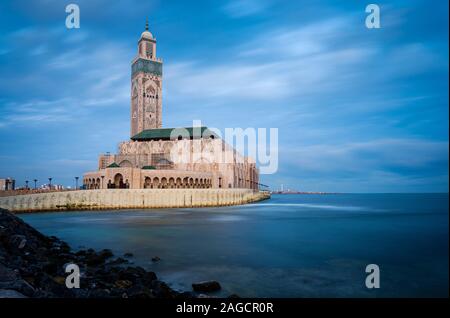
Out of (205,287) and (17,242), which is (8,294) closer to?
(205,287)

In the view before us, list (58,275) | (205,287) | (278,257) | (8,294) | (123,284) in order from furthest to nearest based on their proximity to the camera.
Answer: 1. (278,257)
2. (205,287)
3. (58,275)
4. (123,284)
5. (8,294)

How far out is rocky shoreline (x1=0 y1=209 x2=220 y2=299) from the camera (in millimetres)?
7816

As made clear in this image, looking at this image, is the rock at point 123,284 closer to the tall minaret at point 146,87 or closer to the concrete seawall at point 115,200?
the concrete seawall at point 115,200

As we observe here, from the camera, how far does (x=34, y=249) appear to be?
557 inches

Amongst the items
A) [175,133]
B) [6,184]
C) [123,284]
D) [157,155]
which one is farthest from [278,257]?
[175,133]

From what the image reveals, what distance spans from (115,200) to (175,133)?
38.4 m

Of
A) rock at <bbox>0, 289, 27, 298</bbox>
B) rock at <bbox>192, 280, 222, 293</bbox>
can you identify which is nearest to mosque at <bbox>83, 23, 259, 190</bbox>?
rock at <bbox>192, 280, 222, 293</bbox>

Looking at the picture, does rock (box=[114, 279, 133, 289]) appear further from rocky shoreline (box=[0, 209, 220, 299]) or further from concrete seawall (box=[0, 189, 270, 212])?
concrete seawall (box=[0, 189, 270, 212])

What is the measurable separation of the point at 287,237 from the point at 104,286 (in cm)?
1848

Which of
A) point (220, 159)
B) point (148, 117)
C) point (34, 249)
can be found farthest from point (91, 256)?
point (148, 117)

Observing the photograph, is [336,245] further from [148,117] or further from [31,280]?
[148,117]

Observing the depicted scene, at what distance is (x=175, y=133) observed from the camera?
273 feet

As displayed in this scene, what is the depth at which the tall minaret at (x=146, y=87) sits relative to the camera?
97.8 m

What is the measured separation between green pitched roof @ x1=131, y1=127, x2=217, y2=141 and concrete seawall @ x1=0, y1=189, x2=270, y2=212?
25.3 meters
